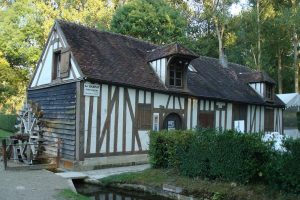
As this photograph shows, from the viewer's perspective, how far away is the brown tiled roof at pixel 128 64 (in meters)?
15.0

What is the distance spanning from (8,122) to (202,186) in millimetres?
23965

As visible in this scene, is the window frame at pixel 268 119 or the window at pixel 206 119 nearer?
the window at pixel 206 119

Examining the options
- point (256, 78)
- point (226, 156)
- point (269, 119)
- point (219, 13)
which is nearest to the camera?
point (226, 156)

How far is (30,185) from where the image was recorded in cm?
1022

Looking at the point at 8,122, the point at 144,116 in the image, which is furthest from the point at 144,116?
the point at 8,122

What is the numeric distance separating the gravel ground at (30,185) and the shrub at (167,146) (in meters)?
2.90

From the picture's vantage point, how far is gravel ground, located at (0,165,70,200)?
8.89 meters

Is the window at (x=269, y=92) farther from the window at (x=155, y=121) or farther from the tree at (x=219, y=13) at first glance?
the tree at (x=219, y=13)

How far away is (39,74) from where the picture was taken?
696 inches

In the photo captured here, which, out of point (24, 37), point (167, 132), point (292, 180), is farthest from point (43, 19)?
point (292, 180)

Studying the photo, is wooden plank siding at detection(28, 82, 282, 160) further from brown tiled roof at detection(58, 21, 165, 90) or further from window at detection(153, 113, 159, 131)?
brown tiled roof at detection(58, 21, 165, 90)

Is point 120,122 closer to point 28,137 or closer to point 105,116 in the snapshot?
point 105,116

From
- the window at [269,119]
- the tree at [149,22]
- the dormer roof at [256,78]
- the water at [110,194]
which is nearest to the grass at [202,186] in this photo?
the water at [110,194]

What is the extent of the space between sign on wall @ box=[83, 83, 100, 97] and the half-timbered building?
0.12ft
